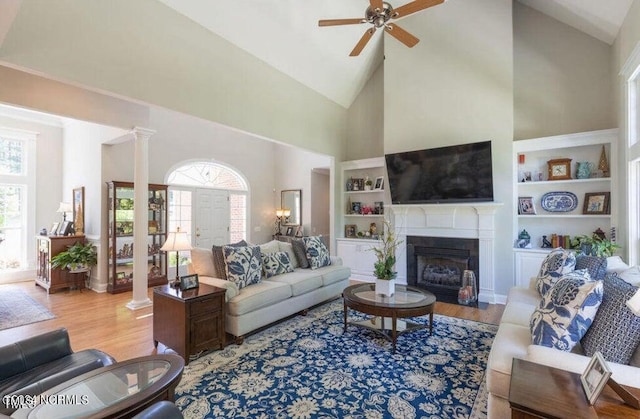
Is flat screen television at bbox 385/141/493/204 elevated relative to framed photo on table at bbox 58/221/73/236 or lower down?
elevated

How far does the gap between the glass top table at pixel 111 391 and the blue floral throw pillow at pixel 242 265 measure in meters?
1.60

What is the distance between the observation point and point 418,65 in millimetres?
5301

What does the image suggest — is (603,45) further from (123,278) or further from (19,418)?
(123,278)

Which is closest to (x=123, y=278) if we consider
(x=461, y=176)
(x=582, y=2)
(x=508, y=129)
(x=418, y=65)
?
(x=461, y=176)

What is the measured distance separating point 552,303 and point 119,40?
4.39 meters

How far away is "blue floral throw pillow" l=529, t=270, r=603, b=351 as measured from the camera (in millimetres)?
1723

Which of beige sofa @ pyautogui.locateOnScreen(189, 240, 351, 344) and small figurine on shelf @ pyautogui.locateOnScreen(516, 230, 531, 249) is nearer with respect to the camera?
beige sofa @ pyautogui.locateOnScreen(189, 240, 351, 344)

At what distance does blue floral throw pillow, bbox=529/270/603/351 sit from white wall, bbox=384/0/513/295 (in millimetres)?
3063

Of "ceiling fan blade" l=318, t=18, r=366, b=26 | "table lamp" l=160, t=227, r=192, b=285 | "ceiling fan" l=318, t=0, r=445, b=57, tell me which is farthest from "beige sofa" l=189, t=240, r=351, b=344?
"ceiling fan" l=318, t=0, r=445, b=57

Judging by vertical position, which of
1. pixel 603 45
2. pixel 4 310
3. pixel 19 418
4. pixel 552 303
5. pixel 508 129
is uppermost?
pixel 603 45

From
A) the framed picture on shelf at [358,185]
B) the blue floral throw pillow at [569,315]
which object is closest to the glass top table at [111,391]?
the blue floral throw pillow at [569,315]

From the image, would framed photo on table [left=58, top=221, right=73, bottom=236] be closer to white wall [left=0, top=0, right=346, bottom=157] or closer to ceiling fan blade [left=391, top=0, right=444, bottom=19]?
white wall [left=0, top=0, right=346, bottom=157]

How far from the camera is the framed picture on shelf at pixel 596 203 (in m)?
4.08

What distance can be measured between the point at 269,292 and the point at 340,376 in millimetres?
1242
